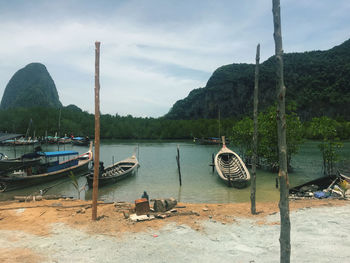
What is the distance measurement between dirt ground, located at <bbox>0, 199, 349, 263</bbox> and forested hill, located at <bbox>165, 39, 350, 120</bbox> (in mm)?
82378

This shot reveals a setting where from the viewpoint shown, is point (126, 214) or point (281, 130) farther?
point (126, 214)

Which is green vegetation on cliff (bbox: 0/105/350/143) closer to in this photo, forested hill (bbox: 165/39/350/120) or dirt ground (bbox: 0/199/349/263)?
forested hill (bbox: 165/39/350/120)

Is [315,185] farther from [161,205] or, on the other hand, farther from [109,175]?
[109,175]

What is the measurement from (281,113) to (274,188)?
16.5 m

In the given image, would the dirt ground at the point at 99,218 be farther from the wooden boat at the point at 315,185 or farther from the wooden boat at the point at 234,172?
the wooden boat at the point at 234,172

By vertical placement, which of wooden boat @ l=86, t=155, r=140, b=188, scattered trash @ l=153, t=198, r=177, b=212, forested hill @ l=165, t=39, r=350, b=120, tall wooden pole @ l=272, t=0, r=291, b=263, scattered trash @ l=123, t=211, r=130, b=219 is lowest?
wooden boat @ l=86, t=155, r=140, b=188

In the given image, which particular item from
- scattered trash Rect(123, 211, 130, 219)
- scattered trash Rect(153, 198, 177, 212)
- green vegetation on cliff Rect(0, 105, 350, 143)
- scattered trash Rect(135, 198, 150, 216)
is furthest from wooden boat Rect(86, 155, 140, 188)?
green vegetation on cliff Rect(0, 105, 350, 143)

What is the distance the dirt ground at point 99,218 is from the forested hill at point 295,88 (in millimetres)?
82378

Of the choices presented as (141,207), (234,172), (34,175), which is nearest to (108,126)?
(34,175)

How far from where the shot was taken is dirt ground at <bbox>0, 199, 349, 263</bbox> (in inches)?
308

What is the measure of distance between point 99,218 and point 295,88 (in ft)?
463

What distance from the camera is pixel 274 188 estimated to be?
1831 cm

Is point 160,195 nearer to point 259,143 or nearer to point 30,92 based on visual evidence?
point 259,143

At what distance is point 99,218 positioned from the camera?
9.23 meters
